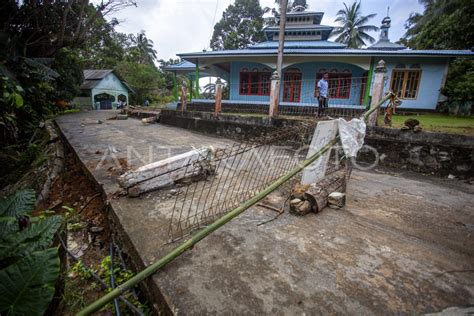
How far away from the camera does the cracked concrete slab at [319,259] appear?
147cm

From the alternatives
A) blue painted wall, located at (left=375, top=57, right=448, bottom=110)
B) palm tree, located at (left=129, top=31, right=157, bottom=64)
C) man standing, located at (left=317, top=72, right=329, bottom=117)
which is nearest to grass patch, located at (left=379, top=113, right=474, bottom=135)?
blue painted wall, located at (left=375, top=57, right=448, bottom=110)

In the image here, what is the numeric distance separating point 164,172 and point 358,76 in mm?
12519

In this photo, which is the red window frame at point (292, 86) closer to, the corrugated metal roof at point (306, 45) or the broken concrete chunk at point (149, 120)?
the corrugated metal roof at point (306, 45)

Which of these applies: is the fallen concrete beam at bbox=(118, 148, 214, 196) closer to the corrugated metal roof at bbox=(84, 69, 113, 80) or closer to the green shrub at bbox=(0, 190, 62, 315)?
the green shrub at bbox=(0, 190, 62, 315)

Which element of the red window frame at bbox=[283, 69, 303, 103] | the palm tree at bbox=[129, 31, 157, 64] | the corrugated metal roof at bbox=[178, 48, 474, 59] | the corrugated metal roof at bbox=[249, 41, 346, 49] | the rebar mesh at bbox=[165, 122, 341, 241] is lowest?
the rebar mesh at bbox=[165, 122, 341, 241]

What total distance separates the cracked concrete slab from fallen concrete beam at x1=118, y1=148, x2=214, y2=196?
14 centimetres

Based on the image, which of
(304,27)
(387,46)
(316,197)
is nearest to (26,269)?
(316,197)

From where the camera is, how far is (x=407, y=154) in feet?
15.9

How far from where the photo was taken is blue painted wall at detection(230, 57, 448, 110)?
10555mm

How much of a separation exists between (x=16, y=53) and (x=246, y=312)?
5966mm

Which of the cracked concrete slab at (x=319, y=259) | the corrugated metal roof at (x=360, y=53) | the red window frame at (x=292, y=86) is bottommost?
the cracked concrete slab at (x=319, y=259)

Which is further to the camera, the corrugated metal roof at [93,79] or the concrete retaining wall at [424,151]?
the corrugated metal roof at [93,79]

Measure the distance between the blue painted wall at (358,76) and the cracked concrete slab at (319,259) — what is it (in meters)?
8.38

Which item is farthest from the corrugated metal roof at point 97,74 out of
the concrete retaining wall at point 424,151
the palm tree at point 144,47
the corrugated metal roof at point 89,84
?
the concrete retaining wall at point 424,151
